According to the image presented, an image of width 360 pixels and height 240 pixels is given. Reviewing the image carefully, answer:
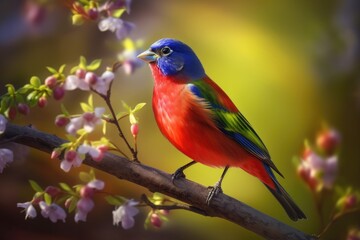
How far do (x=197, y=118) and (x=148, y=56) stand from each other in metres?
0.16

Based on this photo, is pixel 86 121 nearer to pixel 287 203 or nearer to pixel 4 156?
pixel 4 156

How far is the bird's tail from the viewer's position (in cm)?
→ 118

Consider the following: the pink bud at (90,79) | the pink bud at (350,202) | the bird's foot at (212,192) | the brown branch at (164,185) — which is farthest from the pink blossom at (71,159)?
the pink bud at (350,202)

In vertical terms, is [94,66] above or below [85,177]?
above

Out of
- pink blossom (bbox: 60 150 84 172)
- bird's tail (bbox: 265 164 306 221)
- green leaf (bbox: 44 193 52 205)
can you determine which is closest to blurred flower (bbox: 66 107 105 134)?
pink blossom (bbox: 60 150 84 172)

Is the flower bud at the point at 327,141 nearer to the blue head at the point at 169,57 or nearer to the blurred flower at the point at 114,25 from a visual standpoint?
the blue head at the point at 169,57

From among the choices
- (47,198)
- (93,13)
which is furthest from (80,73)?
(47,198)

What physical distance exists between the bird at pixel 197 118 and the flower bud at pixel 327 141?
189 mm

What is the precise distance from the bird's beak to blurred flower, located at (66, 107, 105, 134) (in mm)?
186

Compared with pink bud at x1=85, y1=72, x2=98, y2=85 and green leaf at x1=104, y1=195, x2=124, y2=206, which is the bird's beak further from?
green leaf at x1=104, y1=195, x2=124, y2=206

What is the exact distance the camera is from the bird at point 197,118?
A: 43.9 inches

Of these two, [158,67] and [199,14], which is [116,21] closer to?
[158,67]

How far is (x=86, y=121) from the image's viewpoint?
1.00m

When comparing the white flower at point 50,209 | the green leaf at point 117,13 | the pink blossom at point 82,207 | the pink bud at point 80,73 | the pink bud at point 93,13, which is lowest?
the white flower at point 50,209
